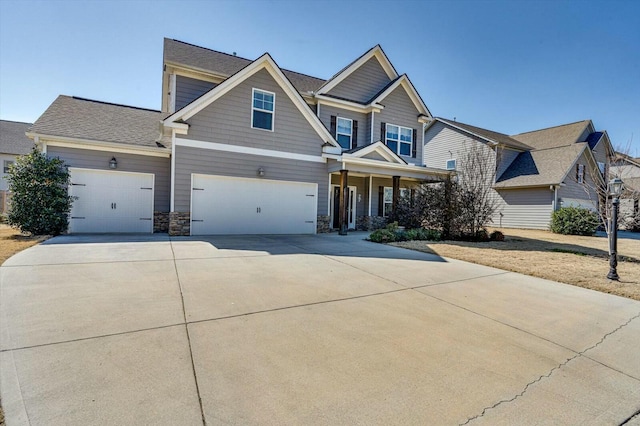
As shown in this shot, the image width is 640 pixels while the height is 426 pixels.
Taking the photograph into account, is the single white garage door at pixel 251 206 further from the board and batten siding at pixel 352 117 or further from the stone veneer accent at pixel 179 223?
the board and batten siding at pixel 352 117

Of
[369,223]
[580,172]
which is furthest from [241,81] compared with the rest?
[580,172]

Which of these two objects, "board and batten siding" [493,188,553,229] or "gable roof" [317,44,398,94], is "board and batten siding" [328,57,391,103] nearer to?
"gable roof" [317,44,398,94]

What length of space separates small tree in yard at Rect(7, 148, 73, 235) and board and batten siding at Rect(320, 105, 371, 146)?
1074 cm

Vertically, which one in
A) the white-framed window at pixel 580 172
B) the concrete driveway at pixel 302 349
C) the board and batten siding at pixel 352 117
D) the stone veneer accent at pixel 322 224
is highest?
the board and batten siding at pixel 352 117

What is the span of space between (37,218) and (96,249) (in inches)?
161

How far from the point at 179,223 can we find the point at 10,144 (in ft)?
84.1

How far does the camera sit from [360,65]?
15867 millimetres

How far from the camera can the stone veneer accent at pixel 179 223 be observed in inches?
407

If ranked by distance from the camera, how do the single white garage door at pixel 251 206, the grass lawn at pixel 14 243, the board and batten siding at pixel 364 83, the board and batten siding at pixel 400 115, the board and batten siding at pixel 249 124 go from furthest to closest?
the board and batten siding at pixel 400 115, the board and batten siding at pixel 364 83, the single white garage door at pixel 251 206, the board and batten siding at pixel 249 124, the grass lawn at pixel 14 243

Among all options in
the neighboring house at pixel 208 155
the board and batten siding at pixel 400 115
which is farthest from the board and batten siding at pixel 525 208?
the neighboring house at pixel 208 155

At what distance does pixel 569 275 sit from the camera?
21.6ft

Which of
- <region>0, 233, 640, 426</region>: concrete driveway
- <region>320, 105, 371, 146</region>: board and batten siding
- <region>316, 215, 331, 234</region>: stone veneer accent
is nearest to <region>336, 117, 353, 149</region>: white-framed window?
<region>320, 105, 371, 146</region>: board and batten siding

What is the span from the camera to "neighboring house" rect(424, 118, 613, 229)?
18.9 metres

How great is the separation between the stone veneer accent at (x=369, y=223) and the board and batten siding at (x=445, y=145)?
937 cm
